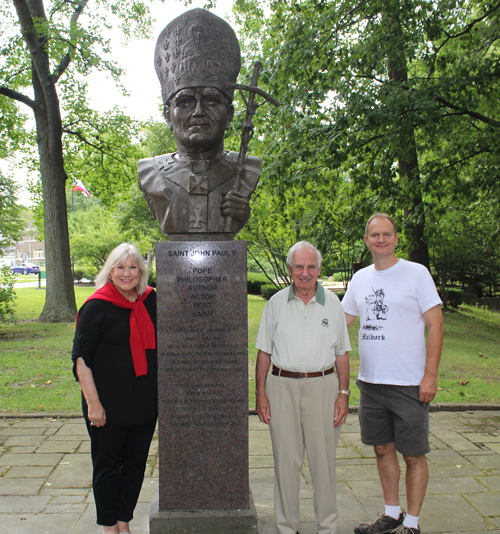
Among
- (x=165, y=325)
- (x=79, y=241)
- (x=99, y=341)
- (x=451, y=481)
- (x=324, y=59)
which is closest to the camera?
(x=99, y=341)

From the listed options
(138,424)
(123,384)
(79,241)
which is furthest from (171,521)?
(79,241)

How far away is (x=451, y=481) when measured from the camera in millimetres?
4355

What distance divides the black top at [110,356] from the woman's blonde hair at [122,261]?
7.3 inches

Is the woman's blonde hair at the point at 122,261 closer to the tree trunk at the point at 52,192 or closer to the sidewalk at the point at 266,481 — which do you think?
the sidewalk at the point at 266,481

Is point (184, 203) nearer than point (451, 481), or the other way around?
point (184, 203)

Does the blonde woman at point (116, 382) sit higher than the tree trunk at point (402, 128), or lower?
lower

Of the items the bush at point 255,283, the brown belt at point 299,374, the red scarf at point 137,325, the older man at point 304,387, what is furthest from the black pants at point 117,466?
the bush at point 255,283

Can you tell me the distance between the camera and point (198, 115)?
3.65m

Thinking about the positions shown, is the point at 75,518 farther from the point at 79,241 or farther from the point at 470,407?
the point at 79,241

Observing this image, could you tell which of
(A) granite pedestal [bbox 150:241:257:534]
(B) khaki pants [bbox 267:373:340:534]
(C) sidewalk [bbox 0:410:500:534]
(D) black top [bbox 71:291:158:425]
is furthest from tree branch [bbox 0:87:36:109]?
(B) khaki pants [bbox 267:373:340:534]

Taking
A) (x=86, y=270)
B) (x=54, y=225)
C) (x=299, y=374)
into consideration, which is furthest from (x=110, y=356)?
(x=86, y=270)

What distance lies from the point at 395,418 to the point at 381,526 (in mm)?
763

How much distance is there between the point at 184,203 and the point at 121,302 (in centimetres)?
92

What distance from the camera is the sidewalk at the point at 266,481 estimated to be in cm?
371
